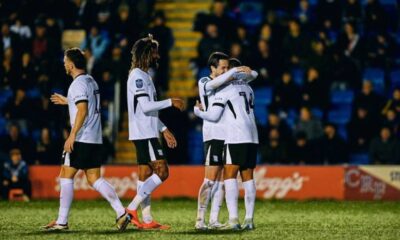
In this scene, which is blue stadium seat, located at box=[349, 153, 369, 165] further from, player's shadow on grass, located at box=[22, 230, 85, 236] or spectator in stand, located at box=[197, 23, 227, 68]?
player's shadow on grass, located at box=[22, 230, 85, 236]

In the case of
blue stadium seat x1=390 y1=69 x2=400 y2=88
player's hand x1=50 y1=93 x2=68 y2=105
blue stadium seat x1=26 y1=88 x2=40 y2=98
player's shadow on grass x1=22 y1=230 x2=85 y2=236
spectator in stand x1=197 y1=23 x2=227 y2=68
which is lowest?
player's shadow on grass x1=22 y1=230 x2=85 y2=236

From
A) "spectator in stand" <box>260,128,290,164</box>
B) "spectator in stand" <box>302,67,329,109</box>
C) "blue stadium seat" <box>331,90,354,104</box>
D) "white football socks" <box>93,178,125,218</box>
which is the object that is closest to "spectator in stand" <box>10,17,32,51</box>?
"spectator in stand" <box>260,128,290,164</box>

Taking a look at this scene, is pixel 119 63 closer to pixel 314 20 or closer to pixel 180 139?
pixel 180 139

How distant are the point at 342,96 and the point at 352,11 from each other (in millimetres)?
1930

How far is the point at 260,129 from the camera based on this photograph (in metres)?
21.7

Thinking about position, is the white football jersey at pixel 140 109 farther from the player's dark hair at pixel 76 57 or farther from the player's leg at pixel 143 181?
the player's dark hair at pixel 76 57

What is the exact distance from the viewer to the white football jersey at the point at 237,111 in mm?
12844

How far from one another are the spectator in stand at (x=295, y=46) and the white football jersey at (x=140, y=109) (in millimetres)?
9999

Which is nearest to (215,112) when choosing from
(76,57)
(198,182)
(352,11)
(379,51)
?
(76,57)

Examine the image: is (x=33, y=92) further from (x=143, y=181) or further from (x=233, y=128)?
(x=233, y=128)

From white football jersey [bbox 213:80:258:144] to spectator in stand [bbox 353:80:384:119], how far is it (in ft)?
28.9

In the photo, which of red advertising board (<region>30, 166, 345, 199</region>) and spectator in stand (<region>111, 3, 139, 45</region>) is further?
spectator in stand (<region>111, 3, 139, 45</region>)

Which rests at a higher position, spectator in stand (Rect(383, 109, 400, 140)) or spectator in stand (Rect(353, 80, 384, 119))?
spectator in stand (Rect(353, 80, 384, 119))

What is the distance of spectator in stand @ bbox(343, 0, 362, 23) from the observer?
2294 cm
